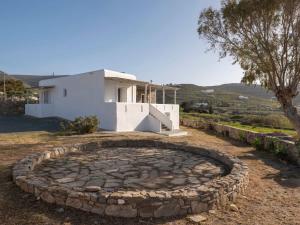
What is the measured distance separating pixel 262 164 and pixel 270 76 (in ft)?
15.4

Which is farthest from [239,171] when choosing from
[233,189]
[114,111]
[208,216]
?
[114,111]

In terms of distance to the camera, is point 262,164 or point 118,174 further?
point 262,164

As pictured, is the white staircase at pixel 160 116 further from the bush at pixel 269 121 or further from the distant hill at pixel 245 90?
the distant hill at pixel 245 90

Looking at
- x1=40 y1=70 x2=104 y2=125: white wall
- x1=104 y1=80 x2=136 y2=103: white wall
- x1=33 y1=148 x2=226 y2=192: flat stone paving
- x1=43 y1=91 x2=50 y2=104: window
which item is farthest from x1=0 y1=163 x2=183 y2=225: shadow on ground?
x1=43 y1=91 x2=50 y2=104: window

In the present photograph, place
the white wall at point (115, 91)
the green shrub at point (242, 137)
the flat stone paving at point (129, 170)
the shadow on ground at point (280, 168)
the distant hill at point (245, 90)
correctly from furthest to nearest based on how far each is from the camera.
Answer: the distant hill at point (245, 90) < the white wall at point (115, 91) < the green shrub at point (242, 137) < the shadow on ground at point (280, 168) < the flat stone paving at point (129, 170)

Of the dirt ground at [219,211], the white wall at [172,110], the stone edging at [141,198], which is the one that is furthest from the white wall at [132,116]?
the stone edging at [141,198]

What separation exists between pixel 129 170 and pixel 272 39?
29.2 feet

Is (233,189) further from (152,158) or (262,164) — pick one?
(262,164)

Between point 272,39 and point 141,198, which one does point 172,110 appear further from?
point 141,198

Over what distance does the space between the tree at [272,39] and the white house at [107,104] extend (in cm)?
866

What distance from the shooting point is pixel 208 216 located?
14.8 feet

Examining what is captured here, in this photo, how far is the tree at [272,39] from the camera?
36.9 feet

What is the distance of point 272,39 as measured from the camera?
1178 centimetres

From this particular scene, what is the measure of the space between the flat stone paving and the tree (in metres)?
5.75
